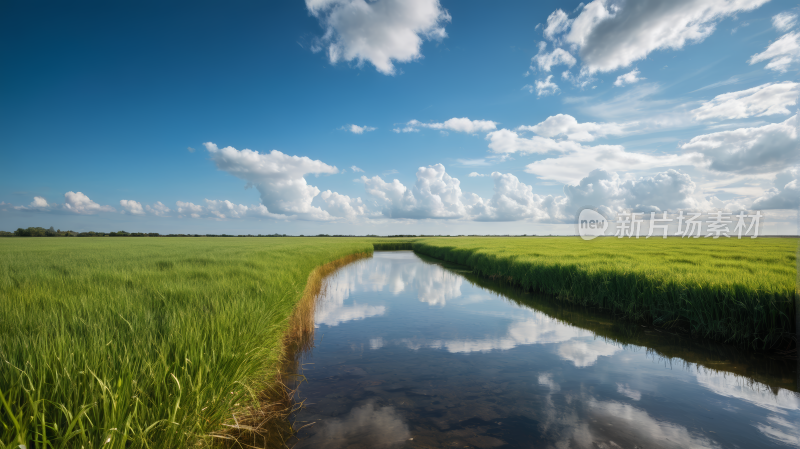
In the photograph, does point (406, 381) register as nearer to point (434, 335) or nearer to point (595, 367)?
point (434, 335)

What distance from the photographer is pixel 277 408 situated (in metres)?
5.12

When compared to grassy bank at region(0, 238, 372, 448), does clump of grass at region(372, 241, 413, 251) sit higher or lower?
lower

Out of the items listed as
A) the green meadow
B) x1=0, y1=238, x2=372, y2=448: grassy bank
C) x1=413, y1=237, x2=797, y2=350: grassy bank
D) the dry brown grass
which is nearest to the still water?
the dry brown grass

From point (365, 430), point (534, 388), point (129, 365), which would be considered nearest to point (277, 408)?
point (365, 430)

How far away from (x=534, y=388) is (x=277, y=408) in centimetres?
456

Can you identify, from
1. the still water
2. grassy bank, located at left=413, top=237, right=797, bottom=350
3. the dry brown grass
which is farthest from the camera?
grassy bank, located at left=413, top=237, right=797, bottom=350

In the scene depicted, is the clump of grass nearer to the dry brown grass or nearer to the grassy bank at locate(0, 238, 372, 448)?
the dry brown grass

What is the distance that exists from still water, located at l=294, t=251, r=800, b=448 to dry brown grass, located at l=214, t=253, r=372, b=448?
250 mm

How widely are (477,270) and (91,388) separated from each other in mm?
24005

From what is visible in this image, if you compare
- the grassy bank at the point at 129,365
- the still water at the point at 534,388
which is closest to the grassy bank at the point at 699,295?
the still water at the point at 534,388

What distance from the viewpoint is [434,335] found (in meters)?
9.17

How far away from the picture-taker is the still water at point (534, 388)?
14.9 ft

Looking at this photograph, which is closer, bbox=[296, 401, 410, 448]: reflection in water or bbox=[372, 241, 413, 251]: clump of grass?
bbox=[296, 401, 410, 448]: reflection in water

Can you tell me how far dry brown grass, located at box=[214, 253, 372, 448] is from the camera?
13.3ft
